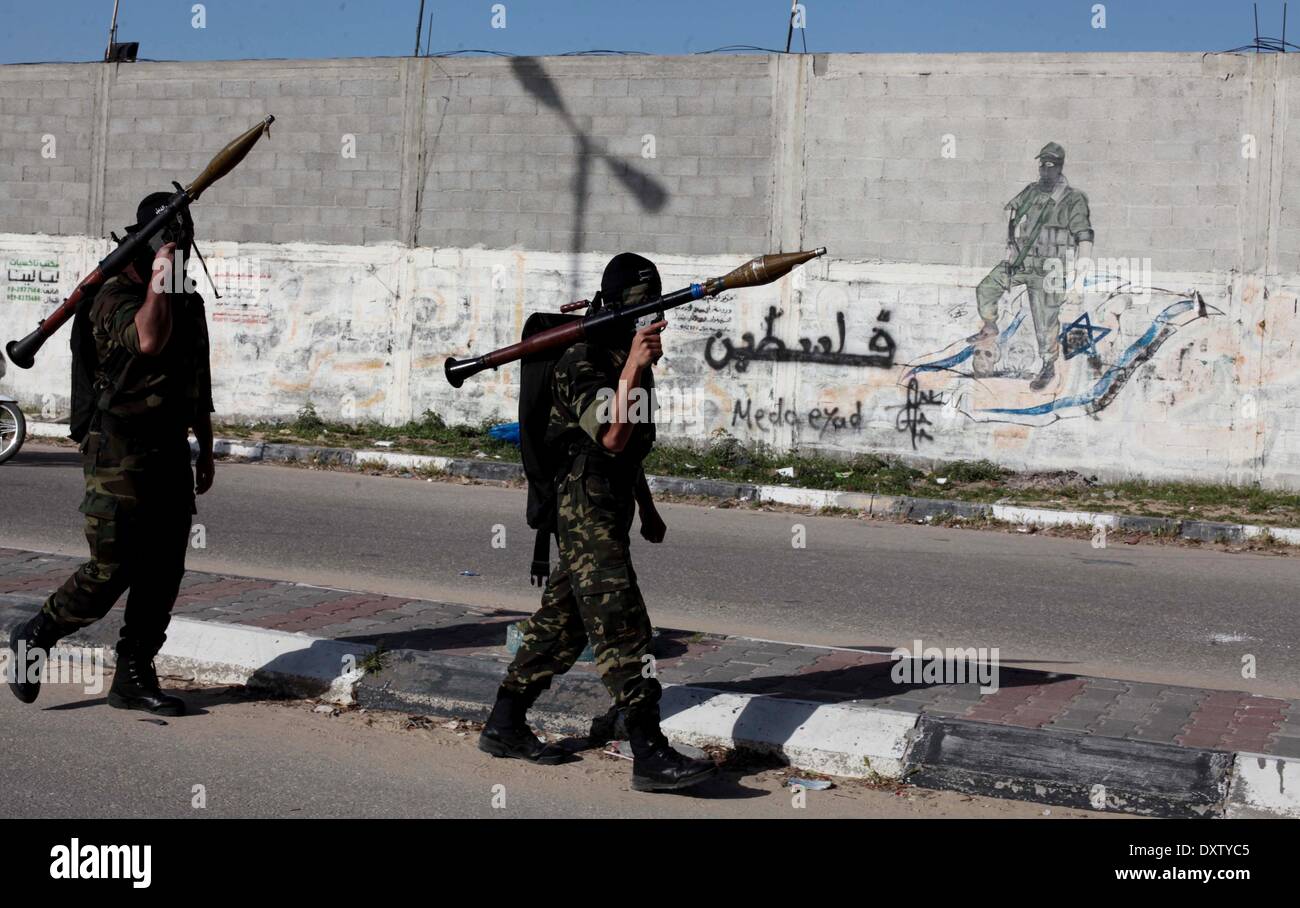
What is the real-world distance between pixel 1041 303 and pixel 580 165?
494cm

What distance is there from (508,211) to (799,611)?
868 cm

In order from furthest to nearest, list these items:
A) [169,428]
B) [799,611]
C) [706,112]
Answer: [706,112]
[799,611]
[169,428]

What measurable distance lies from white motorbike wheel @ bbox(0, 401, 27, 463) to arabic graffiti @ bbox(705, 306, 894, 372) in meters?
6.52

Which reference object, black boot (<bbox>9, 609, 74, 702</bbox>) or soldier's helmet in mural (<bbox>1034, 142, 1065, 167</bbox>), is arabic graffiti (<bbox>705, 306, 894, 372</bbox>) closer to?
soldier's helmet in mural (<bbox>1034, 142, 1065, 167</bbox>)

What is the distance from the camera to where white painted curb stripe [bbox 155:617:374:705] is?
5574mm

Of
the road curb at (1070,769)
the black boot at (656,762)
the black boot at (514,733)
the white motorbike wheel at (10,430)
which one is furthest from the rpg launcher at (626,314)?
the white motorbike wheel at (10,430)

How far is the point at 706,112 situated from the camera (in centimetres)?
1455

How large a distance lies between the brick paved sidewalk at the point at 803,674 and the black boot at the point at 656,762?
2.94ft

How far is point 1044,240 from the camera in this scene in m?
13.6

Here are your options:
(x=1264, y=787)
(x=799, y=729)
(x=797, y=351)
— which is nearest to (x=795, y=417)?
(x=797, y=351)

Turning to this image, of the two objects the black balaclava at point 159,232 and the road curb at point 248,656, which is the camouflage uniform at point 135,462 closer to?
the black balaclava at point 159,232

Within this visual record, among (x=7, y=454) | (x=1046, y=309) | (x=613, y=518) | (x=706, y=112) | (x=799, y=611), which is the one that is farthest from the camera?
(x=706, y=112)

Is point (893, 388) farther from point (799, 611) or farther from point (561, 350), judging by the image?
point (561, 350)

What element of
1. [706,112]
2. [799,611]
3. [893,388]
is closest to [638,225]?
[706,112]
